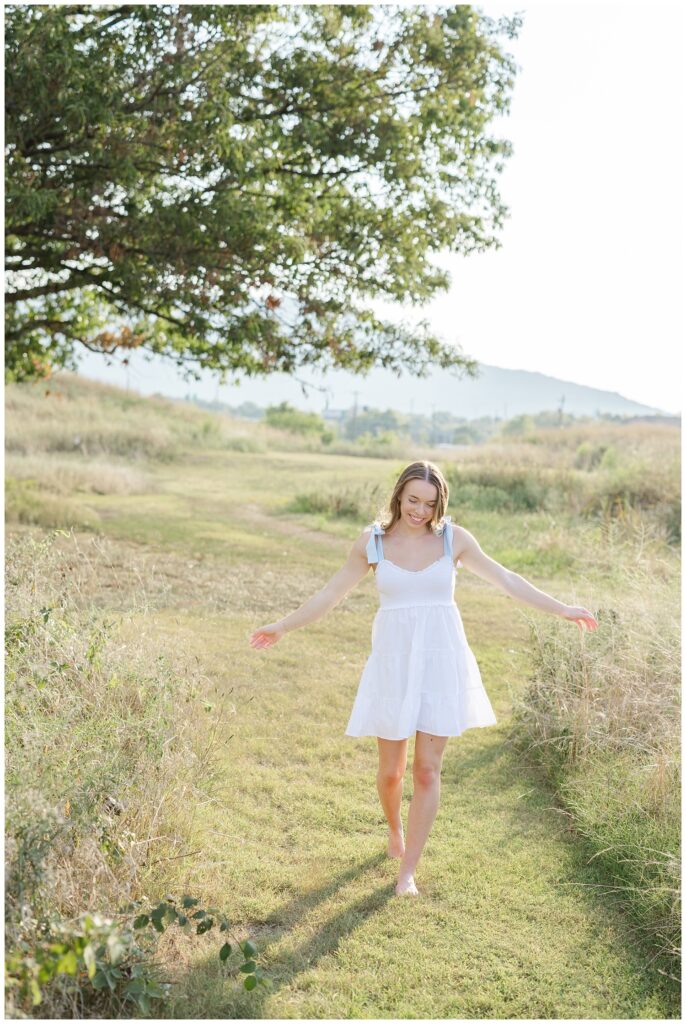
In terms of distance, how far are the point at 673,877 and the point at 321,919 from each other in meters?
1.46

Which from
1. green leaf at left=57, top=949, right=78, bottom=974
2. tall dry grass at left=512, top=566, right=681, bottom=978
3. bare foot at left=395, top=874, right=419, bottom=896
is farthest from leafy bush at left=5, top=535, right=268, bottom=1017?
tall dry grass at left=512, top=566, right=681, bottom=978

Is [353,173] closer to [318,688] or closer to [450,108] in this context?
[450,108]

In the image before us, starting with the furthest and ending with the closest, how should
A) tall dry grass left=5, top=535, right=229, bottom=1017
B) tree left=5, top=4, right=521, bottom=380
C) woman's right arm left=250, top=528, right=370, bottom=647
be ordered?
tree left=5, top=4, right=521, bottom=380
woman's right arm left=250, top=528, right=370, bottom=647
tall dry grass left=5, top=535, right=229, bottom=1017

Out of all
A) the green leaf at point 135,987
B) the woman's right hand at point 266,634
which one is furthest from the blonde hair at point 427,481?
the green leaf at point 135,987

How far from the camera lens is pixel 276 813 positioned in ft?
15.2

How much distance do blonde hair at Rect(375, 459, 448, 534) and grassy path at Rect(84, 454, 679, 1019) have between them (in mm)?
1490

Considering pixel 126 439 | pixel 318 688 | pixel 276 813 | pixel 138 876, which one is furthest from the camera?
pixel 126 439

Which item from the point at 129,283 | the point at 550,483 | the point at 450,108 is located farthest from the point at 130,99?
the point at 550,483

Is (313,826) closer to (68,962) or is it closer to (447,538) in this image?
(447,538)

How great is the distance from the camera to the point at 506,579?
400 centimetres

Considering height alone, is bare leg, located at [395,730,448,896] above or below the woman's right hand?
below

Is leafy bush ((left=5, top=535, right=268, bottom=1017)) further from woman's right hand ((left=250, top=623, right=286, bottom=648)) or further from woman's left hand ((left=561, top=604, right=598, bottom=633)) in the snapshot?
woman's left hand ((left=561, top=604, right=598, bottom=633))

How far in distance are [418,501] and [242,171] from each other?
5.84 metres

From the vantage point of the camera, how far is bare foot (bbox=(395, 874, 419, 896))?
388 centimetres
